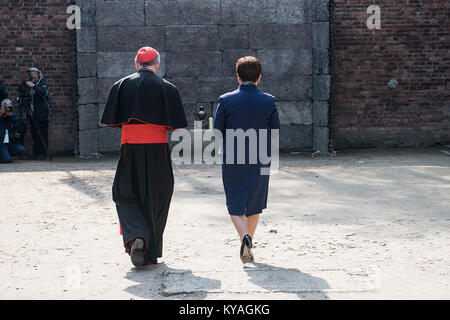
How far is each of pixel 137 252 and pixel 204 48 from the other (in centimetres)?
806

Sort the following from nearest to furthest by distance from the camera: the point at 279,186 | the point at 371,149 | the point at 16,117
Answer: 1. the point at 279,186
2. the point at 16,117
3. the point at 371,149

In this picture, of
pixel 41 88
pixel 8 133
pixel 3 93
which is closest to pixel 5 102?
pixel 3 93

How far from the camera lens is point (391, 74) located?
42.4 ft

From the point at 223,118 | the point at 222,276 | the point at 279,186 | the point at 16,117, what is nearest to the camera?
the point at 222,276

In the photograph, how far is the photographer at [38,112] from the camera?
12.2 m

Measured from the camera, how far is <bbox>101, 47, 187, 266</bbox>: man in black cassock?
17.1 feet

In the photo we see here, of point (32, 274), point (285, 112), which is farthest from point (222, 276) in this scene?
point (285, 112)

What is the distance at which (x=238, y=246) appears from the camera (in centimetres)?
580

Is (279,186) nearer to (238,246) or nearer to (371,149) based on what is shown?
(238,246)

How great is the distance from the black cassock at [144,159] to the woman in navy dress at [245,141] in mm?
419

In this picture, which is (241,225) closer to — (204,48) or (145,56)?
(145,56)

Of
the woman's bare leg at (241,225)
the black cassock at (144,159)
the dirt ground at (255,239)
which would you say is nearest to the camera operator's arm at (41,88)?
the dirt ground at (255,239)

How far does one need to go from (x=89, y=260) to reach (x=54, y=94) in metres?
7.90

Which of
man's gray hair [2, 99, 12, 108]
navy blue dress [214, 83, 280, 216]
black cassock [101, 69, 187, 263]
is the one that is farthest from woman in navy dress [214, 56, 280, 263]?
man's gray hair [2, 99, 12, 108]
